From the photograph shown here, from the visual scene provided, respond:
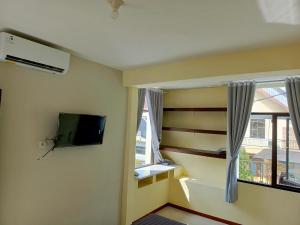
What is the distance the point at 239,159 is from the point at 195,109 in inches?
47.5

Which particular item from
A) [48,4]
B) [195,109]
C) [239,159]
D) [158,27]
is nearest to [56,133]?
[48,4]

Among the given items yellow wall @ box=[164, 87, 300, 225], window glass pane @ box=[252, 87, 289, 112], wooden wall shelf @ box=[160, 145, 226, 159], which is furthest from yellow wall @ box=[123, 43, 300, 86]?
wooden wall shelf @ box=[160, 145, 226, 159]

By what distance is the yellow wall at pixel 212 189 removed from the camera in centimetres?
319

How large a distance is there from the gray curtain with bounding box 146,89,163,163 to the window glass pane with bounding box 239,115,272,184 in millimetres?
1594

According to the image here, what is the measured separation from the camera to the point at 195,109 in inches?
165

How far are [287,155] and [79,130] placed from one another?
122 inches

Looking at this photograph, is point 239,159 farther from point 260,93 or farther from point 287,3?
point 287,3

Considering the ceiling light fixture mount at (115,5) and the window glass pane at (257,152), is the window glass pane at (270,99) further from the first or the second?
the ceiling light fixture mount at (115,5)

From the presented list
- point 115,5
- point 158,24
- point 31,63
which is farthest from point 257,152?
point 31,63

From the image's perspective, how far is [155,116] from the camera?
169 inches

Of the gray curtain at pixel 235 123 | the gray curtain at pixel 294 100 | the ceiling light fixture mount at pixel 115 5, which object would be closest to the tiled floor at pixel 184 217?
the gray curtain at pixel 235 123

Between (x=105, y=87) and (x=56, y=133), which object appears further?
(x=105, y=87)

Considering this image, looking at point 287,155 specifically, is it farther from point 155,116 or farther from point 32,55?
point 32,55

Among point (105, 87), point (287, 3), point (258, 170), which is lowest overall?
point (258, 170)
